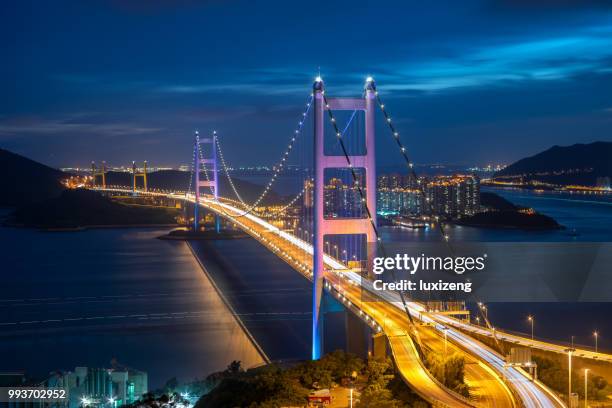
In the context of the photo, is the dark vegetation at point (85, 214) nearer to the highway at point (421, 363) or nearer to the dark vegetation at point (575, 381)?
the highway at point (421, 363)

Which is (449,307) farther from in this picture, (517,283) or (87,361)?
(517,283)

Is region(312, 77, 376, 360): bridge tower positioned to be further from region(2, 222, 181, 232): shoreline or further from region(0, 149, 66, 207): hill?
region(0, 149, 66, 207): hill

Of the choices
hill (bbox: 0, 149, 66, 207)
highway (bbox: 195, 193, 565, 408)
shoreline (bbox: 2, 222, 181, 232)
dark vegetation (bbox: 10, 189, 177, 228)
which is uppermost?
hill (bbox: 0, 149, 66, 207)

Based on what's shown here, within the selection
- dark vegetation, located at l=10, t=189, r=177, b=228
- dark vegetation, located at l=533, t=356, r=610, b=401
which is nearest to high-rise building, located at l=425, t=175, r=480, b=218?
dark vegetation, located at l=10, t=189, r=177, b=228

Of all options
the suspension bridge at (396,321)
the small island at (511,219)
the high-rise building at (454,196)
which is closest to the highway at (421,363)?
the suspension bridge at (396,321)

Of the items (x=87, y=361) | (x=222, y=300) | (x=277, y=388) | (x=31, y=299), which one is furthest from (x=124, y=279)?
(x=277, y=388)

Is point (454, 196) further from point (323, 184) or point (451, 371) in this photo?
point (451, 371)
